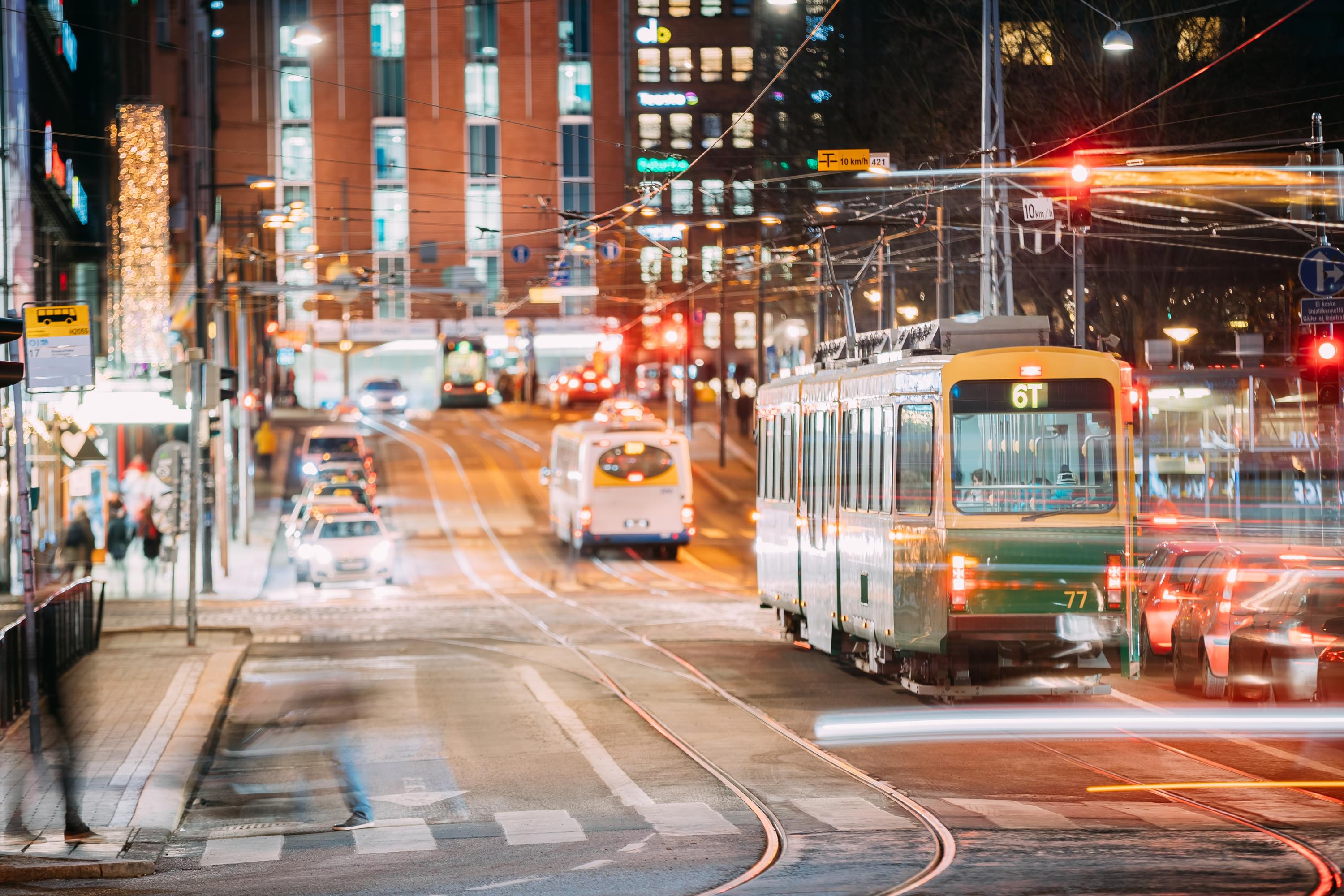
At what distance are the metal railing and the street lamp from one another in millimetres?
23575

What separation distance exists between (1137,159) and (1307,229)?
3205 mm

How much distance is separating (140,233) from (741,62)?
70867 mm

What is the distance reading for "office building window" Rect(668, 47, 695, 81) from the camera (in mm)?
108500

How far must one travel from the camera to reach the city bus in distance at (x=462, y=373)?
84.8 m

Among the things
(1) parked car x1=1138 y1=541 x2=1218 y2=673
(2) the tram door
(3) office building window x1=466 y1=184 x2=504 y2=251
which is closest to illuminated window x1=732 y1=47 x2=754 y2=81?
(3) office building window x1=466 y1=184 x2=504 y2=251

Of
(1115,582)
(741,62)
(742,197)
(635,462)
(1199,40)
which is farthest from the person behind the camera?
(741,62)

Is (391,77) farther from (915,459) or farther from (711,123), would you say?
(915,459)

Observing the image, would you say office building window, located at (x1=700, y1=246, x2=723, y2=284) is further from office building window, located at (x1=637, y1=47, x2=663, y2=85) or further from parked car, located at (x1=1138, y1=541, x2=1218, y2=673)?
office building window, located at (x1=637, y1=47, x2=663, y2=85)

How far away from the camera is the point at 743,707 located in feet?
56.2

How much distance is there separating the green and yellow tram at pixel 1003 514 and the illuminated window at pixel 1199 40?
2483 centimetres

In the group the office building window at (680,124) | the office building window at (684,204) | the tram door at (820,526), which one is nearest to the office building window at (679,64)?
the office building window at (680,124)

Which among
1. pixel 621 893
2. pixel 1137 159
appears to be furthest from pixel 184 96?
pixel 621 893

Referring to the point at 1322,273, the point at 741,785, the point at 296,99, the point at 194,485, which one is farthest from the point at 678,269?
the point at 741,785

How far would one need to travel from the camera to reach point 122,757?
14.5m
